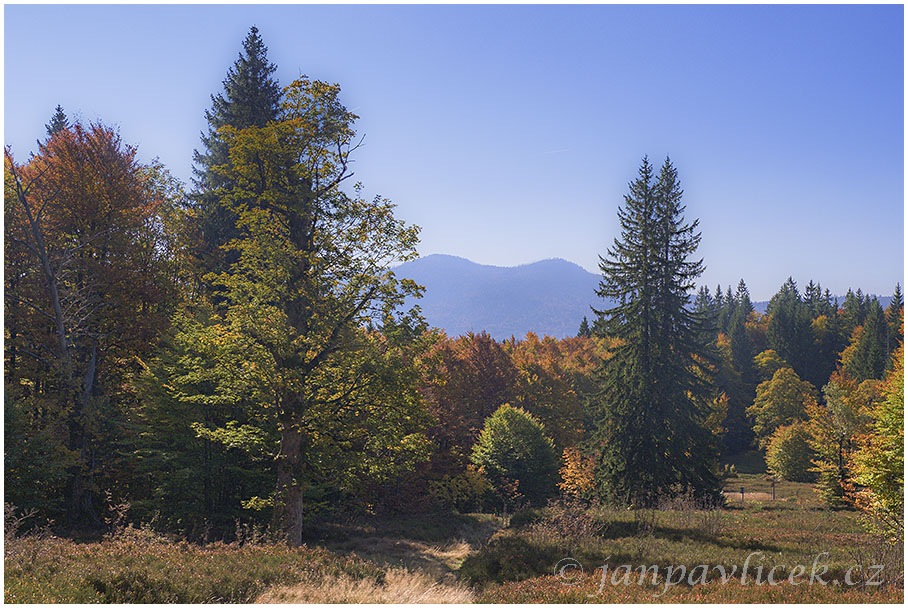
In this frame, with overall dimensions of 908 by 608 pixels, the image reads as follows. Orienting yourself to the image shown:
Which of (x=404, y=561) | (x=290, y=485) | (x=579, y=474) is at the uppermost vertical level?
(x=290, y=485)

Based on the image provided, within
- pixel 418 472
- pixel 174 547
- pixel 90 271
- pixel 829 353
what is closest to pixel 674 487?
pixel 418 472

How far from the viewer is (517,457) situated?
3097cm

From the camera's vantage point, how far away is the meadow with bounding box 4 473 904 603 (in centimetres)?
939

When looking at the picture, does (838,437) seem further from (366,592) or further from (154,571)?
(154,571)

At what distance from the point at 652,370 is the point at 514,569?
17195mm

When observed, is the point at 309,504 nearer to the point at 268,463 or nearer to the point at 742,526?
the point at 268,463

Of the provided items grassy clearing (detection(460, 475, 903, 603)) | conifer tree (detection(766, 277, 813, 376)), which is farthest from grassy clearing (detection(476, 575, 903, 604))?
conifer tree (detection(766, 277, 813, 376))

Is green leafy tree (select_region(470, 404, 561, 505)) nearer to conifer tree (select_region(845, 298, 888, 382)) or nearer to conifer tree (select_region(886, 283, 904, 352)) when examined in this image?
conifer tree (select_region(845, 298, 888, 382))

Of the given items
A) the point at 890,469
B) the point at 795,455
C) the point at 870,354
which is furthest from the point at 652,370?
the point at 870,354

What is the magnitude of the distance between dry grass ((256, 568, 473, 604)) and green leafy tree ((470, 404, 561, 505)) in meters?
19.5

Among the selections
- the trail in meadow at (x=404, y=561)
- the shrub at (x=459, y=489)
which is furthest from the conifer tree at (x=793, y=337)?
the trail in meadow at (x=404, y=561)

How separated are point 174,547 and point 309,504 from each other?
203 inches

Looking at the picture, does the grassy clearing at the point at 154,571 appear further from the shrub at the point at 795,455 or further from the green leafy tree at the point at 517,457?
the shrub at the point at 795,455

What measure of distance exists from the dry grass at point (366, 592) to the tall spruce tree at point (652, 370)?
57.7 ft
